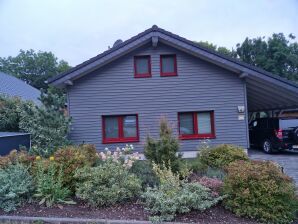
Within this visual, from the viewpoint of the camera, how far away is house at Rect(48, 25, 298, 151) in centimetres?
1578

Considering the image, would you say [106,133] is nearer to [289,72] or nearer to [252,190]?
[252,190]

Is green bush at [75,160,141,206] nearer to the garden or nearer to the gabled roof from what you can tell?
the garden

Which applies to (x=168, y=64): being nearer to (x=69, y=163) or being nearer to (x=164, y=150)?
(x=164, y=150)

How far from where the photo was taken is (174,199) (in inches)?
256

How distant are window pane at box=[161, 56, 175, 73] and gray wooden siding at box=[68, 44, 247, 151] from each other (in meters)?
0.28

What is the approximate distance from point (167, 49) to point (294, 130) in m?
7.36

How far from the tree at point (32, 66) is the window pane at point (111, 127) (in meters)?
50.6

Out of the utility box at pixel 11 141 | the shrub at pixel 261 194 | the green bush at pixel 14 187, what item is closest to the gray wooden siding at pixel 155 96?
the utility box at pixel 11 141

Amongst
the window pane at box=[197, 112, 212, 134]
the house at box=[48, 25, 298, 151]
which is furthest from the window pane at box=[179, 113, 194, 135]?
the window pane at box=[197, 112, 212, 134]

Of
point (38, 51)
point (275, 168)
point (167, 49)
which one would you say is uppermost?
point (38, 51)

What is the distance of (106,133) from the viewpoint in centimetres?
1603

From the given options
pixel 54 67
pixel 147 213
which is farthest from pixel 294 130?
pixel 54 67

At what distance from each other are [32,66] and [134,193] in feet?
204

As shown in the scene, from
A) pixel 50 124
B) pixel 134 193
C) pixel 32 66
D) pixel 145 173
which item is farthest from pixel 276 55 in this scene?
pixel 32 66
